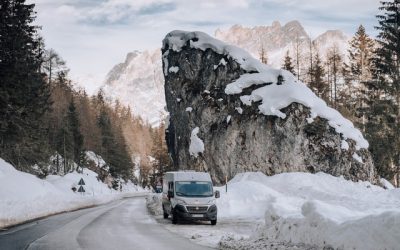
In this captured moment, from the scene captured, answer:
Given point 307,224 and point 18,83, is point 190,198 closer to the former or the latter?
point 307,224

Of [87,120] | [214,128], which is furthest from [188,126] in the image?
[87,120]

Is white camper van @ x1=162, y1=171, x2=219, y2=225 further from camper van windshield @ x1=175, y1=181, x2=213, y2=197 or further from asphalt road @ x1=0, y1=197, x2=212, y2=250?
asphalt road @ x1=0, y1=197, x2=212, y2=250

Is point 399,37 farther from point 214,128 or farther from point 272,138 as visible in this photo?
point 214,128

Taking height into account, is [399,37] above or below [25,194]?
above

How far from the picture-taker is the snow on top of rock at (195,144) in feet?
153

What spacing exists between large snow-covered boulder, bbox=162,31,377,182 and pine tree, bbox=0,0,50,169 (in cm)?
1631

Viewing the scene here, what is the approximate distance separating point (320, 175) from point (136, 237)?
2320 cm

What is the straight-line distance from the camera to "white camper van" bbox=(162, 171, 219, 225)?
2183cm

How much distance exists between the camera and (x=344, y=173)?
38.0 metres

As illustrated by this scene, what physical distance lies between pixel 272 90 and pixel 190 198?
75.1 feet

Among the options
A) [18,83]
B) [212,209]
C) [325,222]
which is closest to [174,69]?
[18,83]

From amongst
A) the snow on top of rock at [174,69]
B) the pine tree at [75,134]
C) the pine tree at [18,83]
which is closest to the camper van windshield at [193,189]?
the pine tree at [18,83]

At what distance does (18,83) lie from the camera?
115 feet

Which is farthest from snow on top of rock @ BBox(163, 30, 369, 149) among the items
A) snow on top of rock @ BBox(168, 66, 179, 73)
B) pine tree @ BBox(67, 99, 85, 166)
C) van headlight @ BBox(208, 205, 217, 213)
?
pine tree @ BBox(67, 99, 85, 166)
